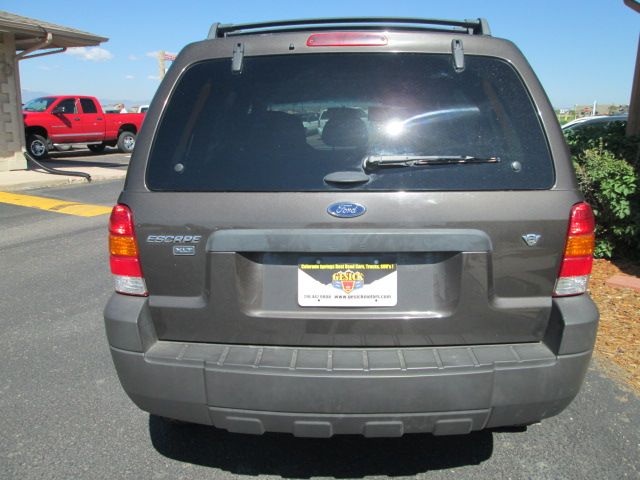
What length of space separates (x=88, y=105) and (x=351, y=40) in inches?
760

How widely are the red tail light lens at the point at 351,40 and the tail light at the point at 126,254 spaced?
1.10 meters

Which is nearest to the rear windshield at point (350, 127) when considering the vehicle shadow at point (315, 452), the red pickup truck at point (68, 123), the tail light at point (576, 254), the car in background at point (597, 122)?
the tail light at point (576, 254)

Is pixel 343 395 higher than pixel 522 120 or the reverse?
the reverse

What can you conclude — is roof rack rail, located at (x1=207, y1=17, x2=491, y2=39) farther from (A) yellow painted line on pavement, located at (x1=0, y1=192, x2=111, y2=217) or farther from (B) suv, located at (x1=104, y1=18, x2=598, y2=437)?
(A) yellow painted line on pavement, located at (x1=0, y1=192, x2=111, y2=217)

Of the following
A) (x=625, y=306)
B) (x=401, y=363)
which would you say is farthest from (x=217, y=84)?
(x=625, y=306)

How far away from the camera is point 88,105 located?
19.3m

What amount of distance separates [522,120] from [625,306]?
3.18 metres

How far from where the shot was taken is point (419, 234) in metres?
2.18

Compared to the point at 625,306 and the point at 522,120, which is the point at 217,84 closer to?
the point at 522,120

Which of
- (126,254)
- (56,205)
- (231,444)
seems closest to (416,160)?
(126,254)

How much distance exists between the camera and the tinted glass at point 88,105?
1922cm

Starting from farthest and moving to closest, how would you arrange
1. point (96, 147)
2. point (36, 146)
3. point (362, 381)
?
point (96, 147) < point (36, 146) < point (362, 381)

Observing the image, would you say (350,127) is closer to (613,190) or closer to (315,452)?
(315,452)

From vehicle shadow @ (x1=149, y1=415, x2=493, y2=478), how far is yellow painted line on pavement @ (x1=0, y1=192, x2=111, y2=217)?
296 inches
